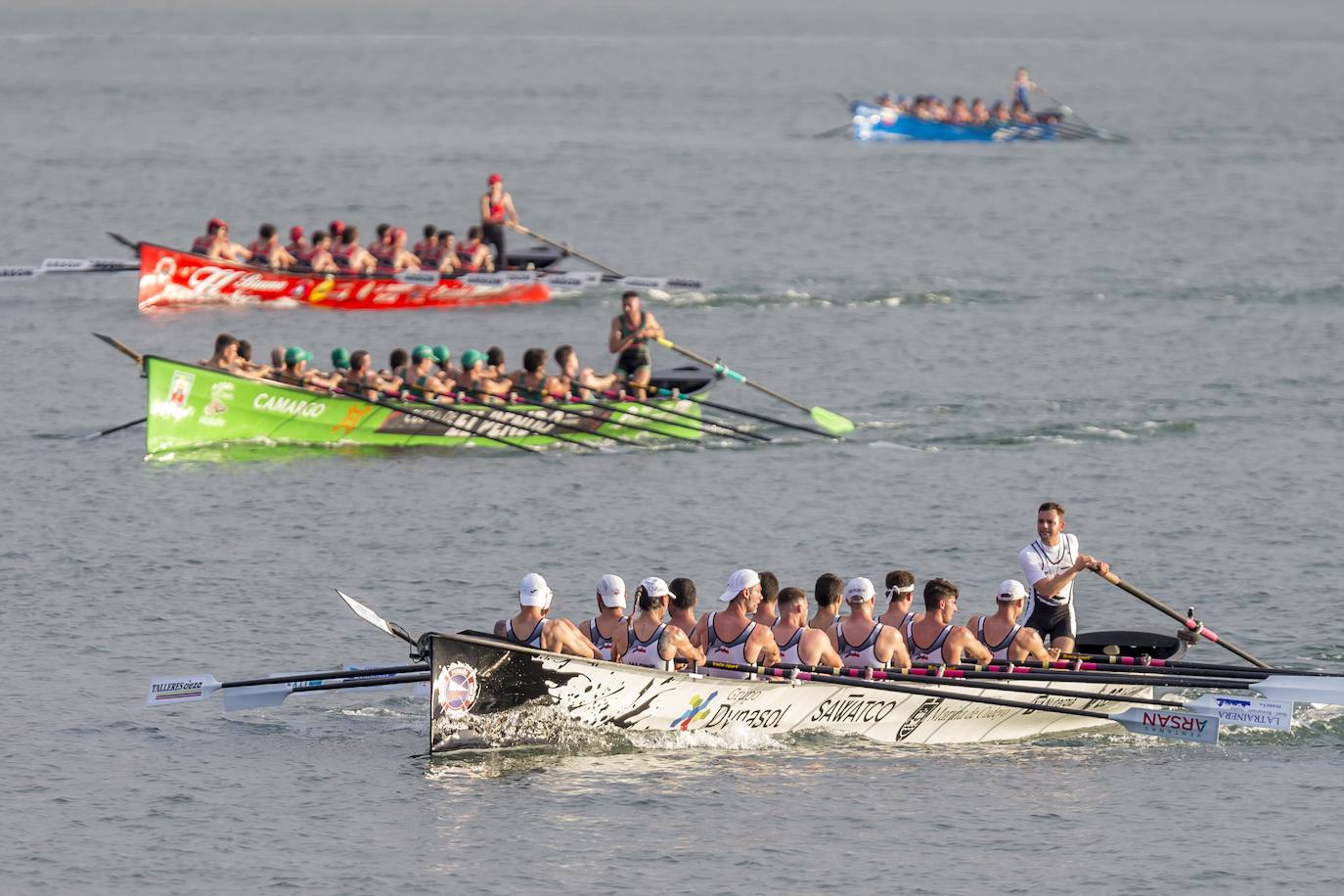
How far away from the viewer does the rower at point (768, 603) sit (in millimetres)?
21828

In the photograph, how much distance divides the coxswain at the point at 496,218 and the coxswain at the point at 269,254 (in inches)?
182

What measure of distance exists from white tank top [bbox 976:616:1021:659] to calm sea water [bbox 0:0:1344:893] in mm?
1014

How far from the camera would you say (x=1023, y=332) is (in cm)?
4512

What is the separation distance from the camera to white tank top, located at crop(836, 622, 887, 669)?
2142 centimetres

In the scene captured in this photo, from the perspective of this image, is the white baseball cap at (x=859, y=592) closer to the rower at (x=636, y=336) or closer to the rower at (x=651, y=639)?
the rower at (x=651, y=639)

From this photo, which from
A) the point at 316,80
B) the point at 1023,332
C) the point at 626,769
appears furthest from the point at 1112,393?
the point at 316,80

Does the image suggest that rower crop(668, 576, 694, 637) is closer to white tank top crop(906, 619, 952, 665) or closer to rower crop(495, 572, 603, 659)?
rower crop(495, 572, 603, 659)

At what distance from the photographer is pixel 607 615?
21203mm

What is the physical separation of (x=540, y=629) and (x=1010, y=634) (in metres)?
5.09

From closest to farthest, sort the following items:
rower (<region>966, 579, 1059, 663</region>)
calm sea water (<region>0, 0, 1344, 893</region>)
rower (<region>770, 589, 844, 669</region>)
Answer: calm sea water (<region>0, 0, 1344, 893</region>)
rower (<region>770, 589, 844, 669</region>)
rower (<region>966, 579, 1059, 663</region>)

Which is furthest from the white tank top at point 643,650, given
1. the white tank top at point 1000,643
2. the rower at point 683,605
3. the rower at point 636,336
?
the rower at point 636,336

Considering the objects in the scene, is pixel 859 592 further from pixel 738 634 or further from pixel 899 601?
pixel 738 634

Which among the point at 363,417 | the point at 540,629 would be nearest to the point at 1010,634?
the point at 540,629

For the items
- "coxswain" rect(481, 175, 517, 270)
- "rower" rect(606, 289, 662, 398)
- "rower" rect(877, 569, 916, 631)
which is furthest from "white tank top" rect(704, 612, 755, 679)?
"coxswain" rect(481, 175, 517, 270)
